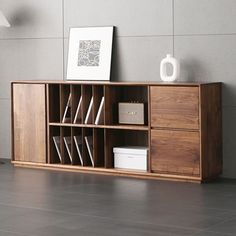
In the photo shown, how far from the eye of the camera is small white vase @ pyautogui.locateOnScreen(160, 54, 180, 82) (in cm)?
711

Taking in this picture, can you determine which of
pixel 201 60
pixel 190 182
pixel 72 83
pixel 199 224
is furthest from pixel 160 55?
pixel 199 224

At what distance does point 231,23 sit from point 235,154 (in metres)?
1.21

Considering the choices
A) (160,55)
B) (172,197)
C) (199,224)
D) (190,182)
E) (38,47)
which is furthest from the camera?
(38,47)

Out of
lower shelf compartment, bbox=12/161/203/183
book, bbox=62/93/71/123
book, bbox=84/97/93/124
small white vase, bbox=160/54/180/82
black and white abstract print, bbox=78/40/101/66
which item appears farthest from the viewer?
black and white abstract print, bbox=78/40/101/66

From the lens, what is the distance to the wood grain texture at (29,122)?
305 inches

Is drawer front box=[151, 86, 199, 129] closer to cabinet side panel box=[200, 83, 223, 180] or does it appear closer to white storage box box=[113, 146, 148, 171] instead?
cabinet side panel box=[200, 83, 223, 180]

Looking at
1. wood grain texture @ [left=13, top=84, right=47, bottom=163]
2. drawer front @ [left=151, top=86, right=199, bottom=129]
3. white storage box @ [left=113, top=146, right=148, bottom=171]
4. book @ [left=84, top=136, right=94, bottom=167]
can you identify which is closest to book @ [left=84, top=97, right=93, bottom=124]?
book @ [left=84, top=136, right=94, bottom=167]

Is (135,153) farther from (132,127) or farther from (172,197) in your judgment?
(172,197)

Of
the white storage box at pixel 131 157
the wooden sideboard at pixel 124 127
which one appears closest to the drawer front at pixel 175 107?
the wooden sideboard at pixel 124 127

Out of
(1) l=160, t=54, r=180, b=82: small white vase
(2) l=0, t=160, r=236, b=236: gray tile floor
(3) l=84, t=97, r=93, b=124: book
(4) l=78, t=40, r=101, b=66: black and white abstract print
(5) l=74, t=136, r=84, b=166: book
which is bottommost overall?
(2) l=0, t=160, r=236, b=236: gray tile floor

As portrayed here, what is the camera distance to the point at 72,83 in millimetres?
7449

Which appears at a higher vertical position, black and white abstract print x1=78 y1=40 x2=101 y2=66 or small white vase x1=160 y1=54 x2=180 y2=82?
black and white abstract print x1=78 y1=40 x2=101 y2=66

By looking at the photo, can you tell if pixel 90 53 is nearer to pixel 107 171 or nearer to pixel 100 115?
pixel 100 115

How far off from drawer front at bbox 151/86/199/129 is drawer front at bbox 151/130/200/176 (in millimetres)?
82
